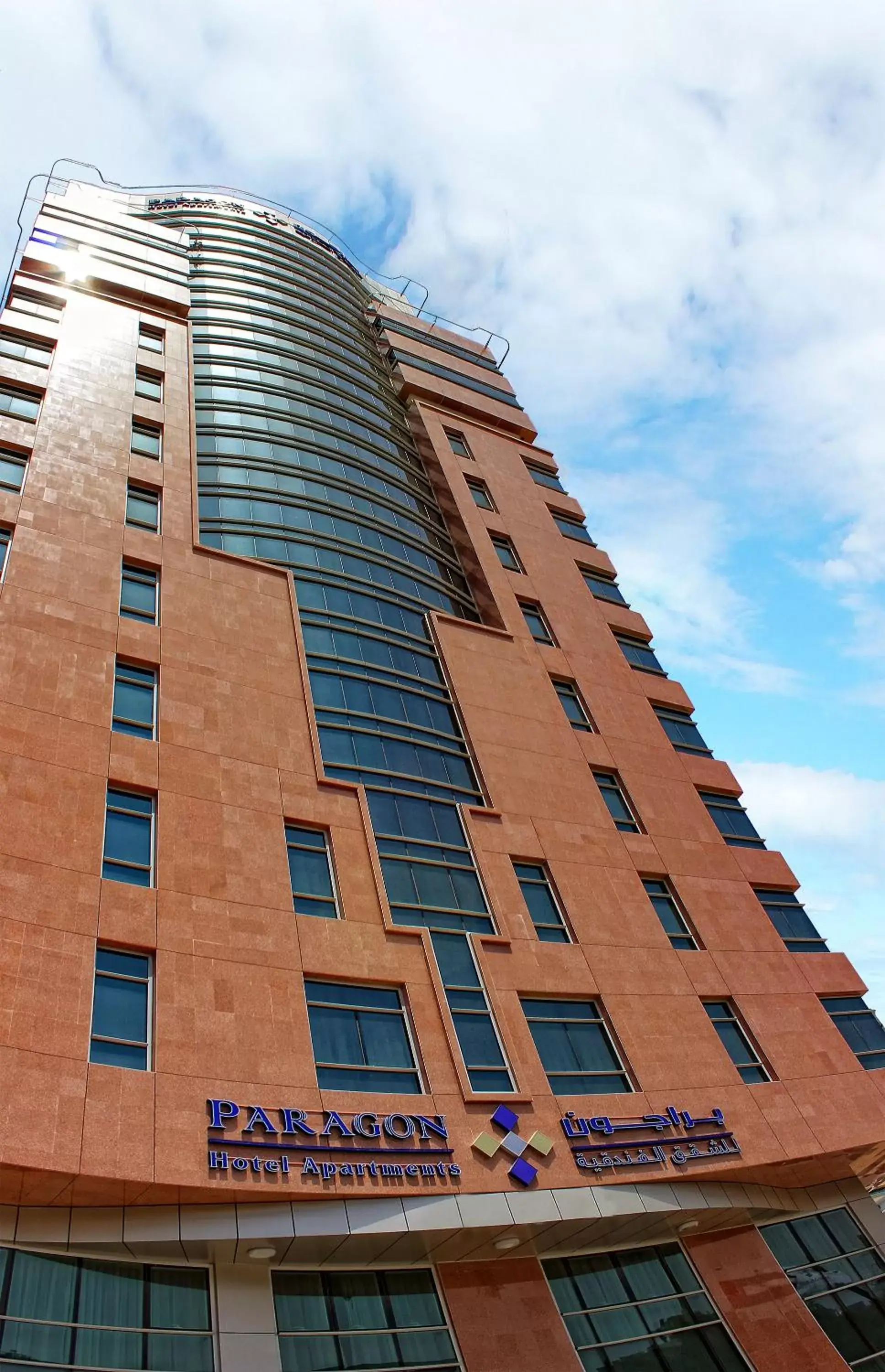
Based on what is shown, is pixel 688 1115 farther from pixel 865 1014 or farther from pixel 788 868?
pixel 788 868

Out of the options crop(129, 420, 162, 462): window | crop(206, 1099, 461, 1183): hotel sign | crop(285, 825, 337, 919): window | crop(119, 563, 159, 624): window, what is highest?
crop(129, 420, 162, 462): window

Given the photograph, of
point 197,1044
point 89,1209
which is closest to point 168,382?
point 197,1044

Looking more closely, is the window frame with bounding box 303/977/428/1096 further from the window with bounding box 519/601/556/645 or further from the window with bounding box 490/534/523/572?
the window with bounding box 490/534/523/572

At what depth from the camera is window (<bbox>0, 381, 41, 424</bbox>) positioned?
31938mm

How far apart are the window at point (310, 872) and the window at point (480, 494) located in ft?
81.9

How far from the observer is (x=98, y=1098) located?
54.6 feet

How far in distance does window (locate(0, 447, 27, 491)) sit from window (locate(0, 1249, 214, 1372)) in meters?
22.2

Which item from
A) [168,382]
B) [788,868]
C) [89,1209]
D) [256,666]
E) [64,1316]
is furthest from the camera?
[168,382]

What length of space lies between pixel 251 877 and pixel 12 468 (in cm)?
1716

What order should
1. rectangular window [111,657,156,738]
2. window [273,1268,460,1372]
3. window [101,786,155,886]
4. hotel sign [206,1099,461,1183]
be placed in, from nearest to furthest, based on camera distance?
1. hotel sign [206,1099,461,1183]
2. window [273,1268,460,1372]
3. window [101,786,155,886]
4. rectangular window [111,657,156,738]

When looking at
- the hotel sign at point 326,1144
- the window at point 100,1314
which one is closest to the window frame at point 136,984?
the hotel sign at point 326,1144

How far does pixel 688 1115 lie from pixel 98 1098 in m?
15.3

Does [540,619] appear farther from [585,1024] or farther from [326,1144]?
[326,1144]

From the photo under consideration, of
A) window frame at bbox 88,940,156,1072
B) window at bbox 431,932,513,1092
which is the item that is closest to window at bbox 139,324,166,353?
window frame at bbox 88,940,156,1072
